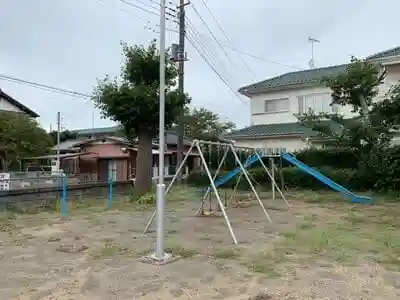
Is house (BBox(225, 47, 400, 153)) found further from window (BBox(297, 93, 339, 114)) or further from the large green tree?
the large green tree

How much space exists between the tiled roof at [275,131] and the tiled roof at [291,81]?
6.05 ft

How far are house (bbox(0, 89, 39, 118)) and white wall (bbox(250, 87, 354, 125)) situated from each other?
1453cm

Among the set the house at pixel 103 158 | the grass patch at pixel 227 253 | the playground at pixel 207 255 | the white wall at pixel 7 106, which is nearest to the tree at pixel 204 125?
the house at pixel 103 158

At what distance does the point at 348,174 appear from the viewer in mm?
15016

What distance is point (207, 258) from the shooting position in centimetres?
531

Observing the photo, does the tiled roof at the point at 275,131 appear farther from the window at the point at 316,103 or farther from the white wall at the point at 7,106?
the white wall at the point at 7,106

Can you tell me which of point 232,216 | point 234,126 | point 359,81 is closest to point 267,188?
point 359,81

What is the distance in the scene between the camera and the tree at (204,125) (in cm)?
3329

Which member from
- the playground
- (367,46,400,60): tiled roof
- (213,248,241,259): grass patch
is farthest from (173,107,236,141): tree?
(213,248,241,259): grass patch

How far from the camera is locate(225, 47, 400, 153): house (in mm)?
17703

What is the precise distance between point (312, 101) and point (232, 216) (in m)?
11.4

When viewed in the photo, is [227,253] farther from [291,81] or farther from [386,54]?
[291,81]

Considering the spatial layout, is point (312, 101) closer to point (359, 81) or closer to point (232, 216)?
point (359, 81)

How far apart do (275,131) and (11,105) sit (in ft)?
58.3
